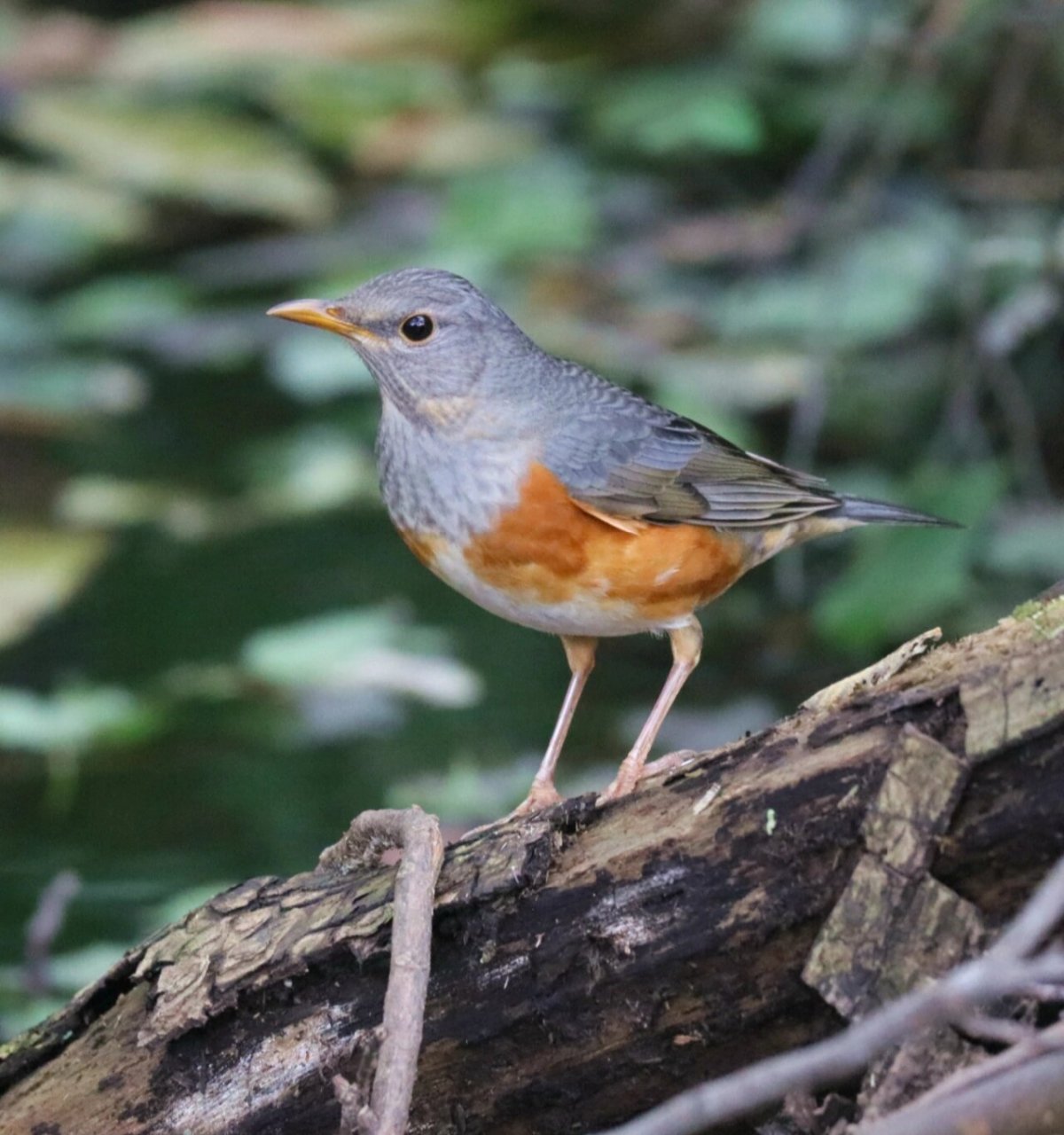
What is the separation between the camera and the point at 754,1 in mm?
9773

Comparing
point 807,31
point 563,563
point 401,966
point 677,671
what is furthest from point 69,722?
point 807,31

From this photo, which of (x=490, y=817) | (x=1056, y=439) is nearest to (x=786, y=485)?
(x=490, y=817)

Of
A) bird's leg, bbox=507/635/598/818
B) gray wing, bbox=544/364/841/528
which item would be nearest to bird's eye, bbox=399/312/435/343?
gray wing, bbox=544/364/841/528

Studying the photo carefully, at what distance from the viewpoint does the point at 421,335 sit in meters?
4.23

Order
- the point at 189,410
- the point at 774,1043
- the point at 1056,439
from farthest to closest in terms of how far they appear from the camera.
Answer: the point at 189,410 → the point at 1056,439 → the point at 774,1043

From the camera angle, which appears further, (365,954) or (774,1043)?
(365,954)

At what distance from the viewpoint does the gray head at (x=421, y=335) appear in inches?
164

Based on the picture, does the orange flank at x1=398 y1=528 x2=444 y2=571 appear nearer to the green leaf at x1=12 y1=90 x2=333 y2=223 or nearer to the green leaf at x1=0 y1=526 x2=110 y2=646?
the green leaf at x1=0 y1=526 x2=110 y2=646

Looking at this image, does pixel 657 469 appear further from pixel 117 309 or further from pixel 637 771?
pixel 117 309

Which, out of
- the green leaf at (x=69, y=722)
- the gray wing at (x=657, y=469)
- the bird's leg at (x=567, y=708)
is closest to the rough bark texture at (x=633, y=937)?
the bird's leg at (x=567, y=708)

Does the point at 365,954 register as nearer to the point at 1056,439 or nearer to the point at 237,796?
the point at 237,796

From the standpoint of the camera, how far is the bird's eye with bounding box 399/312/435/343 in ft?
13.8

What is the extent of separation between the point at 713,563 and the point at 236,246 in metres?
6.81

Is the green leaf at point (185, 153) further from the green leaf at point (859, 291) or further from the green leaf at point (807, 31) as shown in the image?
the green leaf at point (859, 291)
